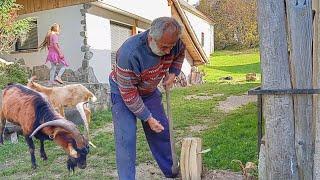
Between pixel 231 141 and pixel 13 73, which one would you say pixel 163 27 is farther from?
pixel 13 73

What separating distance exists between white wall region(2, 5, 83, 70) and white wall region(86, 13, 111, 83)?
267 mm

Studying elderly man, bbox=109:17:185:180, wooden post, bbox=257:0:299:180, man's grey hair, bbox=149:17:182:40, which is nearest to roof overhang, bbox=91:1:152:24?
elderly man, bbox=109:17:185:180

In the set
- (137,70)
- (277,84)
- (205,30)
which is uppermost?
(205,30)

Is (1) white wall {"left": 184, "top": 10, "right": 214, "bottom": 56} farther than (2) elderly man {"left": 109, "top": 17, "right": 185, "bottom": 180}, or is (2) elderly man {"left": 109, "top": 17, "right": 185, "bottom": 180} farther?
(1) white wall {"left": 184, "top": 10, "right": 214, "bottom": 56}

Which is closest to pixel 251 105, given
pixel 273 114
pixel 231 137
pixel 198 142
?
pixel 231 137

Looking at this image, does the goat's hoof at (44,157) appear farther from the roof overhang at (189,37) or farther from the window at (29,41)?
the roof overhang at (189,37)

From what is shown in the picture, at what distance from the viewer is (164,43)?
109 inches

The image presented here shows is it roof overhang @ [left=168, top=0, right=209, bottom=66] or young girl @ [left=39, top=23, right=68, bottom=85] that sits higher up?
roof overhang @ [left=168, top=0, right=209, bottom=66]

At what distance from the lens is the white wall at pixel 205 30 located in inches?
1039

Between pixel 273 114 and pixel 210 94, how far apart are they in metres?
9.81

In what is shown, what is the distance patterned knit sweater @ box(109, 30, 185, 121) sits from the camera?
2898 millimetres

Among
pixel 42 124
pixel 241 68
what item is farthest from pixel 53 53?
pixel 241 68

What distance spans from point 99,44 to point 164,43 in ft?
24.2

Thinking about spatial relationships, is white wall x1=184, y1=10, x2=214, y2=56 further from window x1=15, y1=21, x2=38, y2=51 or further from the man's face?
the man's face
